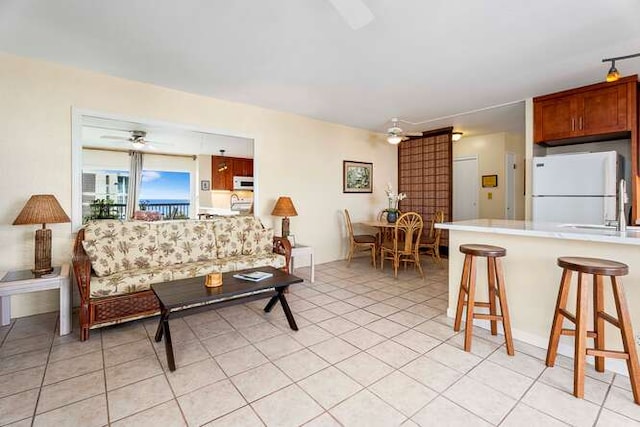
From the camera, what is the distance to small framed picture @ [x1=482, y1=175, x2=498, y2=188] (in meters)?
5.98

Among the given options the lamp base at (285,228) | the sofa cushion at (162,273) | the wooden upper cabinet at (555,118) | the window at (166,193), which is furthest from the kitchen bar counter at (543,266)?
the window at (166,193)

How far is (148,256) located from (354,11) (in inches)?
113

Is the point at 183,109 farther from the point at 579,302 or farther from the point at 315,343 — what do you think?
the point at 579,302

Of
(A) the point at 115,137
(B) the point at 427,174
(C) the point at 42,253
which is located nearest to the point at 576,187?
(B) the point at 427,174

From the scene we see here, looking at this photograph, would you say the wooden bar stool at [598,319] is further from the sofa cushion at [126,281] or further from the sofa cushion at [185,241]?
the sofa cushion at [185,241]

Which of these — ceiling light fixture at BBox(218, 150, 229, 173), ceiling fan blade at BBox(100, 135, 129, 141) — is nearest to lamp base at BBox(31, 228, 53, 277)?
ceiling fan blade at BBox(100, 135, 129, 141)

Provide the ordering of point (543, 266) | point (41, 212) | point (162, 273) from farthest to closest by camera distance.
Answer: point (162, 273)
point (41, 212)
point (543, 266)

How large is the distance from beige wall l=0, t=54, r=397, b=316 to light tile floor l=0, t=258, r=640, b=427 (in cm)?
90

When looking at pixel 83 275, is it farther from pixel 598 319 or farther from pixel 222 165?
pixel 598 319

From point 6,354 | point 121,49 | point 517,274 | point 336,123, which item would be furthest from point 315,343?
point 336,123

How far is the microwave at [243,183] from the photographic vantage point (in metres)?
4.16

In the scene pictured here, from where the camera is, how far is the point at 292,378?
1.89m

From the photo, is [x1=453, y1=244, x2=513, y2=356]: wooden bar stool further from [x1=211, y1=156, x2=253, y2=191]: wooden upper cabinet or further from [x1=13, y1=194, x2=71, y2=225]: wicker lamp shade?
[x1=13, y1=194, x2=71, y2=225]: wicker lamp shade

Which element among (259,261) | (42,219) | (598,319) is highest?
(42,219)
